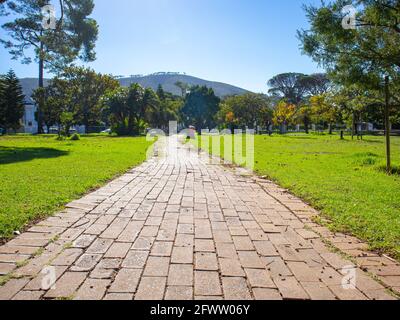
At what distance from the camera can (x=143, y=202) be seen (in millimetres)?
5496

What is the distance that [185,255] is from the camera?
10.9ft

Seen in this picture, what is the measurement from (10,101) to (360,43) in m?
46.4

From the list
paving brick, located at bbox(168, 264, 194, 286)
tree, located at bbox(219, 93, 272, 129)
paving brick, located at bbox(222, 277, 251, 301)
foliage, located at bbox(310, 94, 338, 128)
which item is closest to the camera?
paving brick, located at bbox(222, 277, 251, 301)

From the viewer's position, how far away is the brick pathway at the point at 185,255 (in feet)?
8.55

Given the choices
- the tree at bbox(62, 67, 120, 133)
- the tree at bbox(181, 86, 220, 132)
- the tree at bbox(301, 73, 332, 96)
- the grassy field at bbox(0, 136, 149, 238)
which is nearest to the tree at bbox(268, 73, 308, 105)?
the tree at bbox(301, 73, 332, 96)

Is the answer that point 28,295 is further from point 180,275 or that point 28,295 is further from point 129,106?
point 129,106

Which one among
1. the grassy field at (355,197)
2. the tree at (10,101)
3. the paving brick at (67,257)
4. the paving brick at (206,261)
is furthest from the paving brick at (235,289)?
the tree at (10,101)

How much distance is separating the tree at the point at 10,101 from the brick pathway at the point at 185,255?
4533 centimetres

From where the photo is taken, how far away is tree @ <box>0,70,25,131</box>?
43.4 m

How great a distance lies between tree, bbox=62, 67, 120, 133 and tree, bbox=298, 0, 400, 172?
41.0 m

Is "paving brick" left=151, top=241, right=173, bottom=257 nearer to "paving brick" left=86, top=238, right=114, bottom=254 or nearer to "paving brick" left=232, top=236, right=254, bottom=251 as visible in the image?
"paving brick" left=86, top=238, right=114, bottom=254

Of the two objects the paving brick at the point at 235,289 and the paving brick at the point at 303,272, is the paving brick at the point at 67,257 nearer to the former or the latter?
the paving brick at the point at 235,289

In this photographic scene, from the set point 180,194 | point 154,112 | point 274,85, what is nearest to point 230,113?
point 154,112
